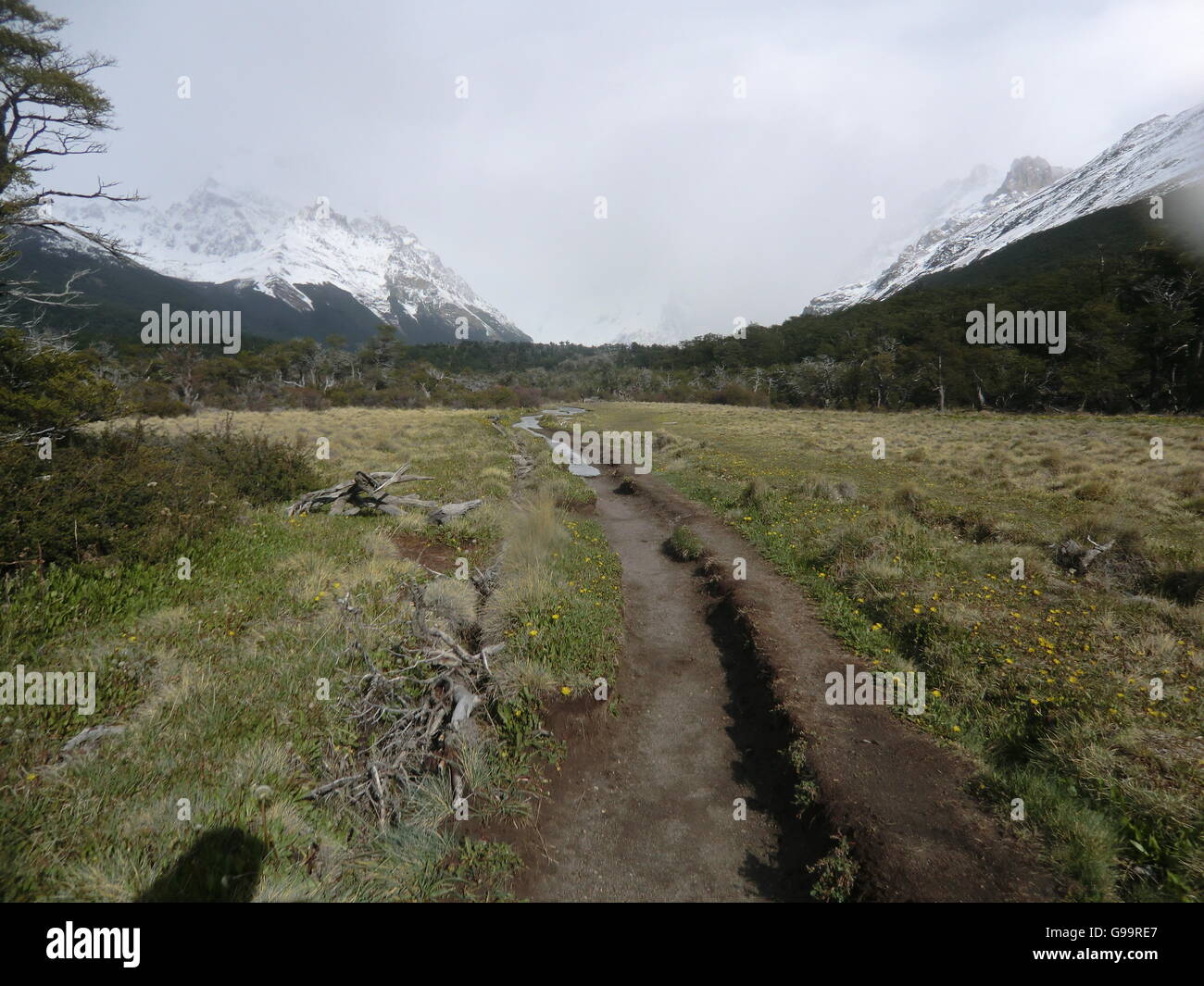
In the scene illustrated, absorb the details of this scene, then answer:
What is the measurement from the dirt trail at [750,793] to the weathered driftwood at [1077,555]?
19.2ft

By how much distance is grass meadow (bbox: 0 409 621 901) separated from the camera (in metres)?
3.48

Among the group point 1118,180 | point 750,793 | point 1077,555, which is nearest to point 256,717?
point 750,793

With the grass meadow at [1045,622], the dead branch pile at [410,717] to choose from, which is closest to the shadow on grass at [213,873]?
the dead branch pile at [410,717]

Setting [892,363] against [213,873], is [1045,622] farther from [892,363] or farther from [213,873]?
[892,363]

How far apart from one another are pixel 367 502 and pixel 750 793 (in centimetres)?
1187

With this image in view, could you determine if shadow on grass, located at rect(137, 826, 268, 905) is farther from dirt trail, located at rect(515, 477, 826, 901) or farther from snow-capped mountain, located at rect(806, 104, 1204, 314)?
snow-capped mountain, located at rect(806, 104, 1204, 314)

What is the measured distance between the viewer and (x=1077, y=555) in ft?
31.4

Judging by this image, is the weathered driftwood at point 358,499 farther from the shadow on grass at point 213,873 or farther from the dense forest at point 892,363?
the shadow on grass at point 213,873

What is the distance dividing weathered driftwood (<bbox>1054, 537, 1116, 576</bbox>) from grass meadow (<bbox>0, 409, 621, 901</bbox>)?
28.7 ft

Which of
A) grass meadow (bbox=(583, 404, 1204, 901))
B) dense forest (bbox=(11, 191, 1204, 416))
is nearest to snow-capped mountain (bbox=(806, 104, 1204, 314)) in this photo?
dense forest (bbox=(11, 191, 1204, 416))

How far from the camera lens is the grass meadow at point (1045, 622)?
161 inches
